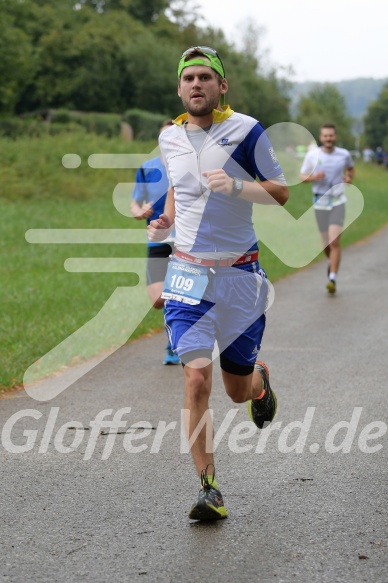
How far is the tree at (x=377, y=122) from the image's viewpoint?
136m

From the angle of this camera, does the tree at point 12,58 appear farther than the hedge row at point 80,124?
Yes

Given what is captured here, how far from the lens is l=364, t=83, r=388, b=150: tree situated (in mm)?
135500

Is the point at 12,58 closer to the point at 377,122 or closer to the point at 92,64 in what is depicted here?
the point at 92,64

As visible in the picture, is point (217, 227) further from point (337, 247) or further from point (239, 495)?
point (337, 247)

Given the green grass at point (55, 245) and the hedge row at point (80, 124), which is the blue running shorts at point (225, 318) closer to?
the green grass at point (55, 245)

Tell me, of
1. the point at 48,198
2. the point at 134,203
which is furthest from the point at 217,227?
the point at 48,198

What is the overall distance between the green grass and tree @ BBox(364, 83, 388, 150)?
307ft

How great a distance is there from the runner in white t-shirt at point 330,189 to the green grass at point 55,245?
2.37m

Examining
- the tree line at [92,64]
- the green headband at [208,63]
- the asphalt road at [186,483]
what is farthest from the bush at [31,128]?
the green headband at [208,63]

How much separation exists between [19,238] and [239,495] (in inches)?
624

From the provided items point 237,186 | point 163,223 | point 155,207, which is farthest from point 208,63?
point 155,207

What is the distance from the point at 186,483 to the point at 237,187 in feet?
5.16

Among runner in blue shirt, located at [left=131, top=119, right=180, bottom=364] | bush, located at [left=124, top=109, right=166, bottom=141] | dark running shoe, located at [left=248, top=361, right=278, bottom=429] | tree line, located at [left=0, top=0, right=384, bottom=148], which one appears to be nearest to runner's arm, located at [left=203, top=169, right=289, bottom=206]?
dark running shoe, located at [left=248, top=361, right=278, bottom=429]

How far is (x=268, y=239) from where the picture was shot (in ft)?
77.0
